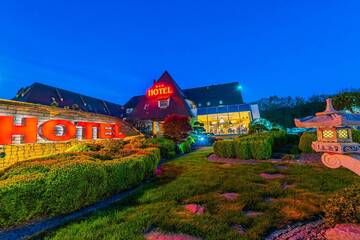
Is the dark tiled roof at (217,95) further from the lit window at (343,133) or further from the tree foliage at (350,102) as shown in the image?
the lit window at (343,133)

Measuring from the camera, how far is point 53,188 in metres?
3.97

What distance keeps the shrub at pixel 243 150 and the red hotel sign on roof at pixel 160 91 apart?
19795 mm

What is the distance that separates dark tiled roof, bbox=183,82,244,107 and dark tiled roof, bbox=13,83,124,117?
19218mm

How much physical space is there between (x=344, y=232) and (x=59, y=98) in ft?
118

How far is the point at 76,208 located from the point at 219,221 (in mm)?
3544

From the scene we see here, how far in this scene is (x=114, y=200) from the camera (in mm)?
5312

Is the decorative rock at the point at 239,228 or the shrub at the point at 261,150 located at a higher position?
the shrub at the point at 261,150

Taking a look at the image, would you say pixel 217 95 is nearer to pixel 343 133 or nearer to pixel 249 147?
pixel 249 147

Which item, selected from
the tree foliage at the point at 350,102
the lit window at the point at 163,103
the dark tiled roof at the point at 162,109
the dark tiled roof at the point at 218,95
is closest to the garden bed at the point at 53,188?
the dark tiled roof at the point at 162,109

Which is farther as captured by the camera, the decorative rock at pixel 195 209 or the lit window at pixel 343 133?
the decorative rock at pixel 195 209

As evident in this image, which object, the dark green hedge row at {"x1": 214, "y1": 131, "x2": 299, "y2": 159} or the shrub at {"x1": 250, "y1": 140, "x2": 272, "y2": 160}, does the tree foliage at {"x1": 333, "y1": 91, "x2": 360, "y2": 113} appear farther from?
the shrub at {"x1": 250, "y1": 140, "x2": 272, "y2": 160}

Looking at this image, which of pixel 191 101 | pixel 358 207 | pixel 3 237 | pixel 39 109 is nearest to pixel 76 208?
pixel 3 237

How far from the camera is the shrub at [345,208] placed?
314 cm

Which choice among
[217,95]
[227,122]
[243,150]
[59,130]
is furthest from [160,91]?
[59,130]
